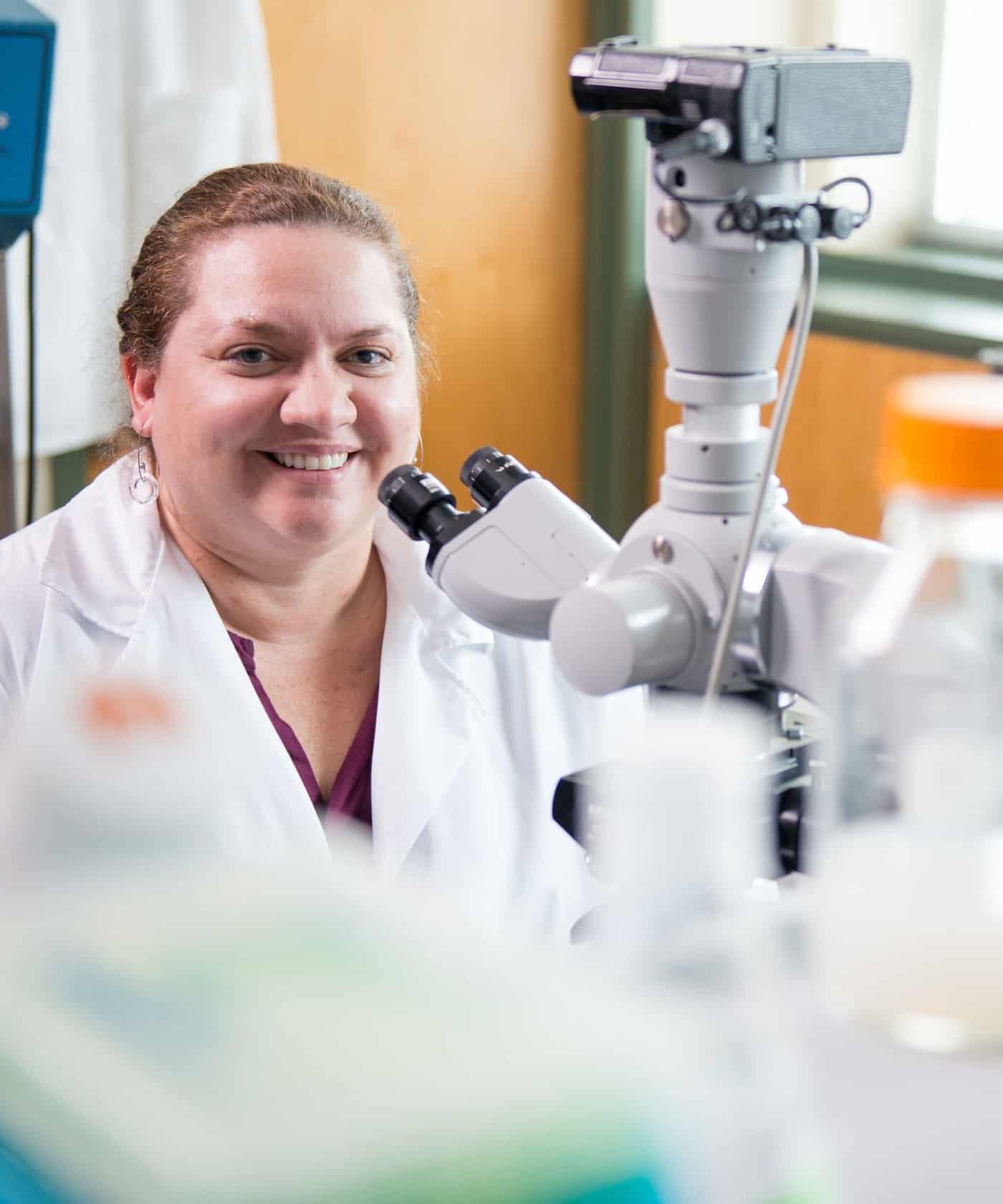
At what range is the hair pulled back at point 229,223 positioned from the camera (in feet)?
4.64

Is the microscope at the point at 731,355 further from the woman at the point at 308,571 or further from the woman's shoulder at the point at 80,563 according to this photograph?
the woman's shoulder at the point at 80,563

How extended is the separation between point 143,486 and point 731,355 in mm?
810

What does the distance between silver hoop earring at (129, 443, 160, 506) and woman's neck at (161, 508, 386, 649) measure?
20 millimetres

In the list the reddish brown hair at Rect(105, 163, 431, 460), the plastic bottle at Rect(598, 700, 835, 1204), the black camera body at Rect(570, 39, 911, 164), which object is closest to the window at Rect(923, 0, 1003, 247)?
the reddish brown hair at Rect(105, 163, 431, 460)

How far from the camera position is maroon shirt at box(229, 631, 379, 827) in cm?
136

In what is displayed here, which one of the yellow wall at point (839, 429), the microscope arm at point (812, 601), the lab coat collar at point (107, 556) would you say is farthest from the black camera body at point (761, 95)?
the yellow wall at point (839, 429)

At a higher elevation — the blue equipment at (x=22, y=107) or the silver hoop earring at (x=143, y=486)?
the blue equipment at (x=22, y=107)

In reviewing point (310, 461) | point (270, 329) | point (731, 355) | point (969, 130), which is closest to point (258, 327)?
point (270, 329)

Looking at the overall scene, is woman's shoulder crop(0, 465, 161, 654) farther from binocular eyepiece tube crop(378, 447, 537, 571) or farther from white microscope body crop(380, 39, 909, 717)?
white microscope body crop(380, 39, 909, 717)

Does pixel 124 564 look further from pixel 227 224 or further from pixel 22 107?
pixel 22 107

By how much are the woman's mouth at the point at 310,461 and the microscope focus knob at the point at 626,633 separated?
2.08 feet

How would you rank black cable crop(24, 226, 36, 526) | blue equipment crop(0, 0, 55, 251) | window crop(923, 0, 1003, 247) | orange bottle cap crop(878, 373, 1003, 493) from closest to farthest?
orange bottle cap crop(878, 373, 1003, 493), blue equipment crop(0, 0, 55, 251), black cable crop(24, 226, 36, 526), window crop(923, 0, 1003, 247)

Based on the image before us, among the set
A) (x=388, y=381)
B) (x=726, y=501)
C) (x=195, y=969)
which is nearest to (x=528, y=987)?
(x=195, y=969)

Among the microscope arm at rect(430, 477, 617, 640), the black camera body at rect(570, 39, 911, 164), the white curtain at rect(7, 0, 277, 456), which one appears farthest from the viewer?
the white curtain at rect(7, 0, 277, 456)
